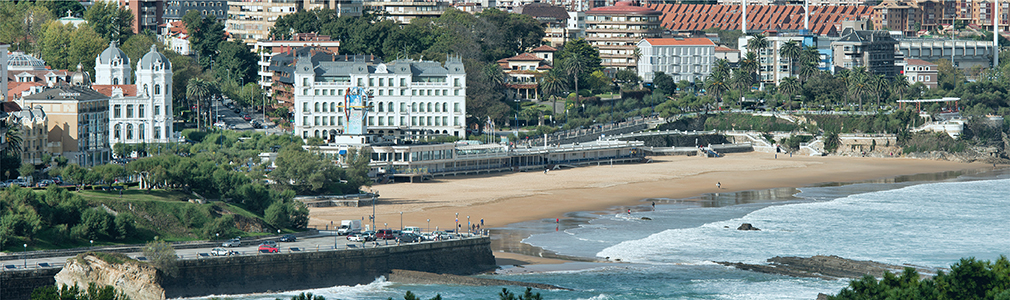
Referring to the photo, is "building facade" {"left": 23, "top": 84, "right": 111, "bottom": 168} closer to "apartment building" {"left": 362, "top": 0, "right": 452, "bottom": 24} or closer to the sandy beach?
the sandy beach

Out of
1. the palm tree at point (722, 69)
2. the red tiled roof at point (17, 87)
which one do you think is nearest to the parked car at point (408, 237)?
the red tiled roof at point (17, 87)

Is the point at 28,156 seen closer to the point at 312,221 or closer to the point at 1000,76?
the point at 312,221

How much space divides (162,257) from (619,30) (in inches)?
5185

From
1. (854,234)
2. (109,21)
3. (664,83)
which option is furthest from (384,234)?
(109,21)

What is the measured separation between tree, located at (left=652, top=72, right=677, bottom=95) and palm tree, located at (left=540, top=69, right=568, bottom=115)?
2032 cm

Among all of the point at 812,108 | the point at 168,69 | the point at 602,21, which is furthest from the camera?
the point at 602,21

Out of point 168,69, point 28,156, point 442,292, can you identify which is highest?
point 168,69

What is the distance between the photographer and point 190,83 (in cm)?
12575

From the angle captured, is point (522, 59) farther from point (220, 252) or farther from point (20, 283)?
point (20, 283)

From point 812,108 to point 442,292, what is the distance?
317 ft

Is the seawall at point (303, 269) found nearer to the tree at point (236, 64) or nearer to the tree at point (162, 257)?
the tree at point (162, 257)

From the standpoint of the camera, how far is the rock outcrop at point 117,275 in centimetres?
5788

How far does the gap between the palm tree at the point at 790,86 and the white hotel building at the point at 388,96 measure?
145ft

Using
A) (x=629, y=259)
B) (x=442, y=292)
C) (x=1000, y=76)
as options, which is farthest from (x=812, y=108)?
(x=442, y=292)
